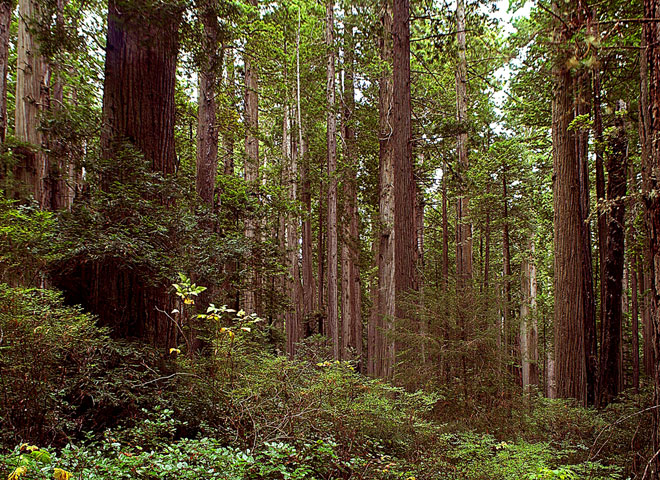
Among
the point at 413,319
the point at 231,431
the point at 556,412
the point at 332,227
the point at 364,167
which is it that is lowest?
the point at 556,412

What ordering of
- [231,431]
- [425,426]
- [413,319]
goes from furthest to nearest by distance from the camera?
1. [413,319]
2. [425,426]
3. [231,431]

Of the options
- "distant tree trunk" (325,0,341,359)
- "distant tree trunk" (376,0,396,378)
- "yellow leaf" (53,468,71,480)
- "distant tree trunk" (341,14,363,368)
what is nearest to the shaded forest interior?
"yellow leaf" (53,468,71,480)

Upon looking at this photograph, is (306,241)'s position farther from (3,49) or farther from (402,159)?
(3,49)

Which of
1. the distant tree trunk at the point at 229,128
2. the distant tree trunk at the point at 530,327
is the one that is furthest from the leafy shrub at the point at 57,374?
the distant tree trunk at the point at 530,327

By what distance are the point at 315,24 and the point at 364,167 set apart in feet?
20.0

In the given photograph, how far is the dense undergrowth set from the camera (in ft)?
10.3

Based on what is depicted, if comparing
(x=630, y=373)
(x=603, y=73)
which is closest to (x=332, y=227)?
(x=603, y=73)

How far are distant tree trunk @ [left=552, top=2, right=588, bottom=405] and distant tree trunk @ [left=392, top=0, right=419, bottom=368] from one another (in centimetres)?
290

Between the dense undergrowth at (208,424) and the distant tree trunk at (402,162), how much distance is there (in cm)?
318

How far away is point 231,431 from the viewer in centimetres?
407

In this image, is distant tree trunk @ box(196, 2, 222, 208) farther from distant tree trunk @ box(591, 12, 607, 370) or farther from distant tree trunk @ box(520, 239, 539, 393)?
distant tree trunk @ box(520, 239, 539, 393)

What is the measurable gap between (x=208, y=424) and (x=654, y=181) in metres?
4.53

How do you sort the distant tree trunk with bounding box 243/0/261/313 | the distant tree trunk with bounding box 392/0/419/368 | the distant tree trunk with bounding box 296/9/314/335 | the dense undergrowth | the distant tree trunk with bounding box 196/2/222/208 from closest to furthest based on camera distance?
the dense undergrowth < the distant tree trunk with bounding box 392/0/419/368 < the distant tree trunk with bounding box 196/2/222/208 < the distant tree trunk with bounding box 243/0/261/313 < the distant tree trunk with bounding box 296/9/314/335

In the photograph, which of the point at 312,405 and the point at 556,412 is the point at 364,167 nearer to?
the point at 556,412
